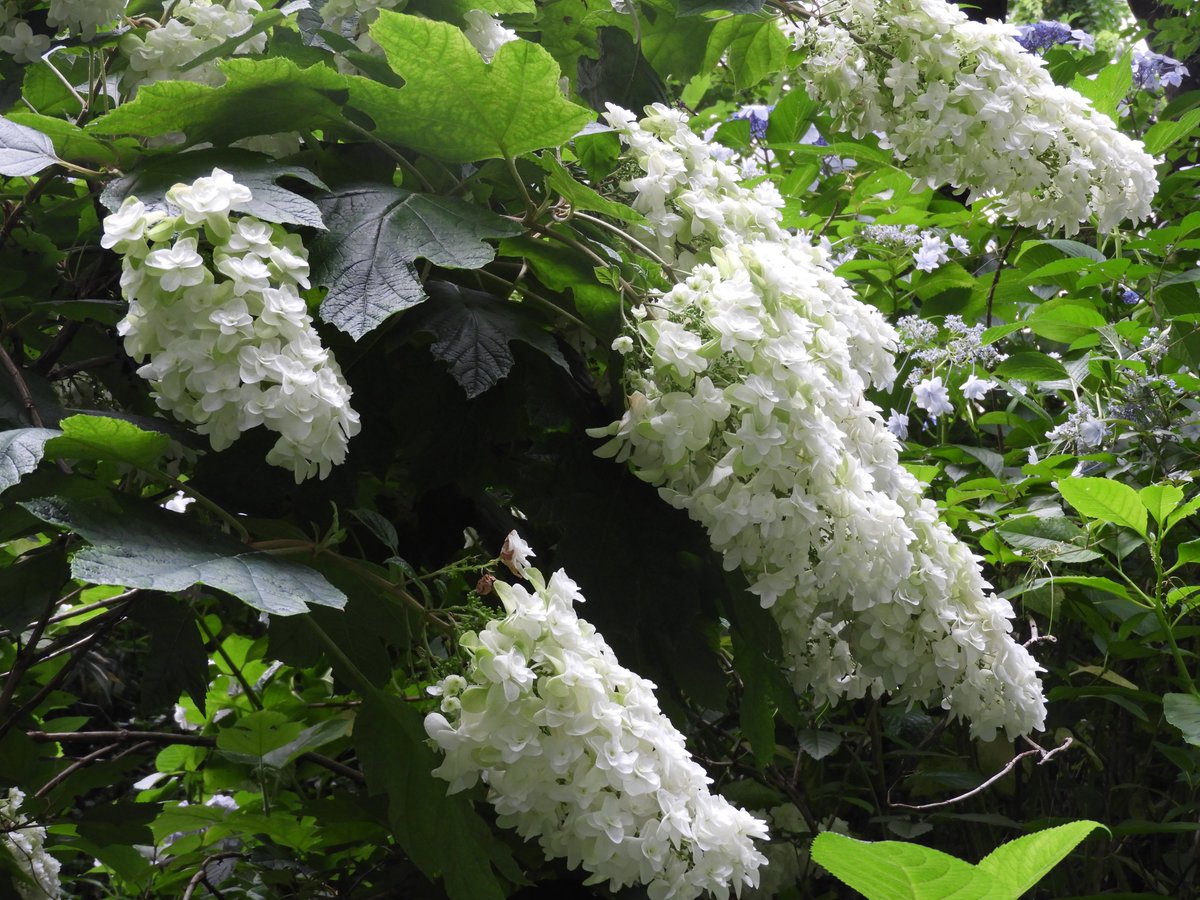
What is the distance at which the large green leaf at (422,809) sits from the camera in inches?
36.3

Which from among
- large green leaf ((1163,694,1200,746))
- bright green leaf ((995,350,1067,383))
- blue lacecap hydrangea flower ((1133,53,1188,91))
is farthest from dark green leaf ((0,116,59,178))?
blue lacecap hydrangea flower ((1133,53,1188,91))

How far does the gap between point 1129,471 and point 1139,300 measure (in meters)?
0.51

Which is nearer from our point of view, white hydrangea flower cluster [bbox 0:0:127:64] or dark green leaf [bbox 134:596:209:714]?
white hydrangea flower cluster [bbox 0:0:127:64]

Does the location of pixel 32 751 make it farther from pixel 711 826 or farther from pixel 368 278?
pixel 711 826

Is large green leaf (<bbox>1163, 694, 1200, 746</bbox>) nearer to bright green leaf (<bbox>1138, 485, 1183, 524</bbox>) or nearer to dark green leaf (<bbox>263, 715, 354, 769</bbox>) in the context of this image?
bright green leaf (<bbox>1138, 485, 1183, 524</bbox>)

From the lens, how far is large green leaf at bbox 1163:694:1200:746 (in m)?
1.21

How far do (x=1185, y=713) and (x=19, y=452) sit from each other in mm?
1158

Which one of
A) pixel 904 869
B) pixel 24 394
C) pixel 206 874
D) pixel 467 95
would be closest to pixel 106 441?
pixel 24 394

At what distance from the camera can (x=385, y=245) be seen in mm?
911

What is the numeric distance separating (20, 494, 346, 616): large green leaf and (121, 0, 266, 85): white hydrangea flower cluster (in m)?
0.43

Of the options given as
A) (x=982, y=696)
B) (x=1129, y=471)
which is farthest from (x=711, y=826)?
(x=1129, y=471)

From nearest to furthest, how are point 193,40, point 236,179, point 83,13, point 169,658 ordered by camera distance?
point 236,179 → point 193,40 → point 83,13 → point 169,658

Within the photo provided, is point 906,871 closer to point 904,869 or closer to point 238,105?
point 904,869

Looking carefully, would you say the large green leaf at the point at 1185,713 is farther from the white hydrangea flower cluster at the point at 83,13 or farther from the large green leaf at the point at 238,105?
the white hydrangea flower cluster at the point at 83,13
